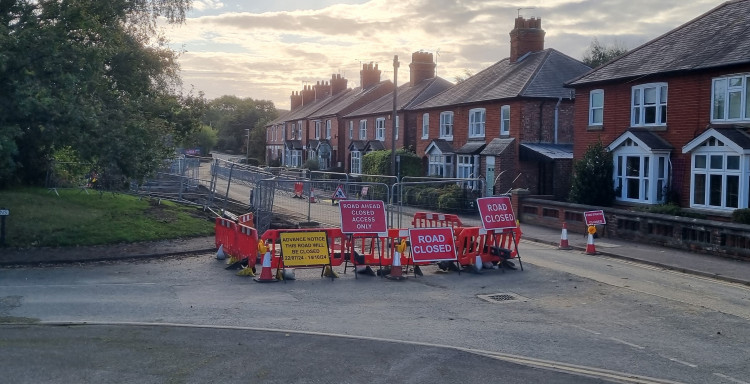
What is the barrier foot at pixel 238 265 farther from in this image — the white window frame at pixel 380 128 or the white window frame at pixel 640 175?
the white window frame at pixel 380 128

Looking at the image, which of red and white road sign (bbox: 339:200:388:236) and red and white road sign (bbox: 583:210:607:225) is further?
red and white road sign (bbox: 583:210:607:225)

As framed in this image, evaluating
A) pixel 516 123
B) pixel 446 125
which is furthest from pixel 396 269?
pixel 446 125

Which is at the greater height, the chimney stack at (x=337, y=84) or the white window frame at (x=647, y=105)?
the chimney stack at (x=337, y=84)

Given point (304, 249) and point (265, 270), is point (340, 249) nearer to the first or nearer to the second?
point (304, 249)

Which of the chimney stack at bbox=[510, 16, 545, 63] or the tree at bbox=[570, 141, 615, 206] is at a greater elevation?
the chimney stack at bbox=[510, 16, 545, 63]

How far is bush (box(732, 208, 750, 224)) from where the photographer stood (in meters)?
20.6

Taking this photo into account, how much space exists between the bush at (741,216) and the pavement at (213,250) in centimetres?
236

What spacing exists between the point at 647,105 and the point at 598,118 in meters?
2.93

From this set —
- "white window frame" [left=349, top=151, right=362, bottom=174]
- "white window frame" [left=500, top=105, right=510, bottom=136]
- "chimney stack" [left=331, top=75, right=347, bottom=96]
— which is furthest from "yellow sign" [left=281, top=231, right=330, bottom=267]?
"chimney stack" [left=331, top=75, right=347, bottom=96]

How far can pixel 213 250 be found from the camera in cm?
1839

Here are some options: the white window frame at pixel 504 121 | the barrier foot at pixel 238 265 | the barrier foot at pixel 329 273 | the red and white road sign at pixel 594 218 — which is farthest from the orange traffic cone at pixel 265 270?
the white window frame at pixel 504 121

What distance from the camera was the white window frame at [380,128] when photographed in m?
51.3

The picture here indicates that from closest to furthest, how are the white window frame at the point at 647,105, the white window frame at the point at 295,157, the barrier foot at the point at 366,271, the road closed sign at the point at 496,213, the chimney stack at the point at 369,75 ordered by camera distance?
the barrier foot at the point at 366,271 < the road closed sign at the point at 496,213 < the white window frame at the point at 647,105 < the chimney stack at the point at 369,75 < the white window frame at the point at 295,157

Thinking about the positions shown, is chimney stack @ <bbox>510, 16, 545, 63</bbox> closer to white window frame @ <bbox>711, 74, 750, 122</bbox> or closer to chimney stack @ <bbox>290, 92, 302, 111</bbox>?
white window frame @ <bbox>711, 74, 750, 122</bbox>
